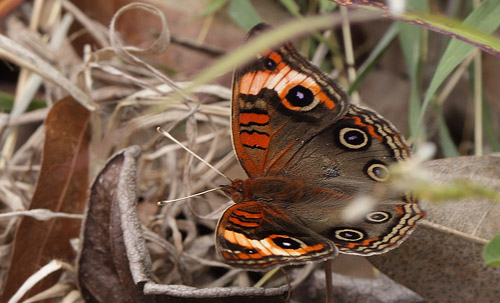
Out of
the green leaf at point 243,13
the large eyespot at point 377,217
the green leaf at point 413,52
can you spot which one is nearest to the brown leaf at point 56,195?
the green leaf at point 243,13

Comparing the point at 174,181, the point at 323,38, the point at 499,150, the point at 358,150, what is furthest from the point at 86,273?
the point at 499,150

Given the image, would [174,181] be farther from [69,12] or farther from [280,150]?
[69,12]

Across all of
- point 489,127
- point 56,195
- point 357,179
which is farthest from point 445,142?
point 56,195

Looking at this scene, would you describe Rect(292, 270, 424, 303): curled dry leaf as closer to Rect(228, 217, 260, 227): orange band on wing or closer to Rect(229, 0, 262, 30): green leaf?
Rect(228, 217, 260, 227): orange band on wing

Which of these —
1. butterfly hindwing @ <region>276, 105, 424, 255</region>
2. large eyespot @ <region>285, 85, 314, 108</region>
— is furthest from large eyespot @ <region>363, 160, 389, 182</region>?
large eyespot @ <region>285, 85, 314, 108</region>

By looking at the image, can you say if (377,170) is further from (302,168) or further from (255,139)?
(255,139)

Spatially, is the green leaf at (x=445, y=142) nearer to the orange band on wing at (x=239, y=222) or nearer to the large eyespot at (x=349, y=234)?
the large eyespot at (x=349, y=234)
